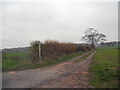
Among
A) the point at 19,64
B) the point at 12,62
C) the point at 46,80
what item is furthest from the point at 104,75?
the point at 12,62

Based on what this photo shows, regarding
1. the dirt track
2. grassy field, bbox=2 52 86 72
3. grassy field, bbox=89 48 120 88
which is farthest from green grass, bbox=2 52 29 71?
grassy field, bbox=89 48 120 88

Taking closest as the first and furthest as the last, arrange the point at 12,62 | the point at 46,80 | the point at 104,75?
1. the point at 46,80
2. the point at 104,75
3. the point at 12,62

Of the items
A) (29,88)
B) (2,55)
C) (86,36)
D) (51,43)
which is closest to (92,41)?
(86,36)

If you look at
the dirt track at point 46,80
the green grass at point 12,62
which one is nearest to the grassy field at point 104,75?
the dirt track at point 46,80

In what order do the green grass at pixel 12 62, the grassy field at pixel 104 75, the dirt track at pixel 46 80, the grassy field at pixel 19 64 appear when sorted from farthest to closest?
the green grass at pixel 12 62 → the grassy field at pixel 19 64 → the dirt track at pixel 46 80 → the grassy field at pixel 104 75

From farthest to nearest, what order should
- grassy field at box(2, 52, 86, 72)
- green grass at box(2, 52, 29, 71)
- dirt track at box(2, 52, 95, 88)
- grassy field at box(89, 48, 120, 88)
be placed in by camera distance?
green grass at box(2, 52, 29, 71) → grassy field at box(2, 52, 86, 72) → dirt track at box(2, 52, 95, 88) → grassy field at box(89, 48, 120, 88)

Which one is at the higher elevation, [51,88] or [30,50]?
[30,50]

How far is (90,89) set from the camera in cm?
335

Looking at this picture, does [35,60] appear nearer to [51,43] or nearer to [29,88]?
[51,43]

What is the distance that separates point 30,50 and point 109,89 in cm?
945

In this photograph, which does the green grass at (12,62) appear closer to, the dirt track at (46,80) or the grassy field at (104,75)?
the dirt track at (46,80)

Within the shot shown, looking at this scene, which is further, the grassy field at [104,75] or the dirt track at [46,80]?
the dirt track at [46,80]

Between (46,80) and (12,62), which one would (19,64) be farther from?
(46,80)

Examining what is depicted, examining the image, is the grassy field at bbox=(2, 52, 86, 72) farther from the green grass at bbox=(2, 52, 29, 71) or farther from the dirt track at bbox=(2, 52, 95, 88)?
the dirt track at bbox=(2, 52, 95, 88)
